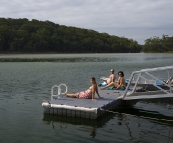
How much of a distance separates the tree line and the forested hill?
76.8 ft

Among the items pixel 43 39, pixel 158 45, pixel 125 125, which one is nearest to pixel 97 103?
pixel 125 125

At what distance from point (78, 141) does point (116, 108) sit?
4898mm

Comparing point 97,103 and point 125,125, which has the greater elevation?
point 97,103

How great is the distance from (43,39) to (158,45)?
87241mm

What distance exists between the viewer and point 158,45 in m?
190

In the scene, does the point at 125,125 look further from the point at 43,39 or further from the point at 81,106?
the point at 43,39

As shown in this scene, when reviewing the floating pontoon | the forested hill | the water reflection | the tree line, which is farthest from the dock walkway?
the tree line

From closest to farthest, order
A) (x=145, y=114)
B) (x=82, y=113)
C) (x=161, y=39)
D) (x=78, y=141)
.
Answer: (x=78, y=141)
(x=82, y=113)
(x=145, y=114)
(x=161, y=39)

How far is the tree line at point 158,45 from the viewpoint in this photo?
612 feet

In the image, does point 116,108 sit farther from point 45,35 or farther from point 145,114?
point 45,35

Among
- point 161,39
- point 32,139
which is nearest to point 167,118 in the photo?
point 32,139

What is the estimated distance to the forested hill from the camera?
139 metres

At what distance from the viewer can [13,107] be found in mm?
14133

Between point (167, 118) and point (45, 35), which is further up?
point (45, 35)
